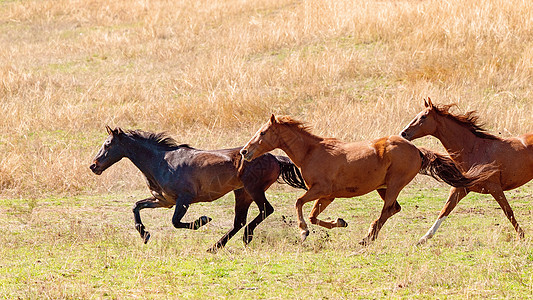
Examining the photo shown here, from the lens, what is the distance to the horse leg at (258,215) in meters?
8.78

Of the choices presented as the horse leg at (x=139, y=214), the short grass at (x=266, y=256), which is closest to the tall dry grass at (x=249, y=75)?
the short grass at (x=266, y=256)

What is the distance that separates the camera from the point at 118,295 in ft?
21.1

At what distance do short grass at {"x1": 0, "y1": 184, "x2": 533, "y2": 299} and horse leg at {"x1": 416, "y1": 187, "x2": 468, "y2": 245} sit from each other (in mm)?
156

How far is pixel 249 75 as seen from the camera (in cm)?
1781

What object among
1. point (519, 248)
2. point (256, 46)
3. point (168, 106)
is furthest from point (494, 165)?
point (256, 46)

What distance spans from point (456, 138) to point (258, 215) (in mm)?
2474

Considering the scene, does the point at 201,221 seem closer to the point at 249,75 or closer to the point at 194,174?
the point at 194,174

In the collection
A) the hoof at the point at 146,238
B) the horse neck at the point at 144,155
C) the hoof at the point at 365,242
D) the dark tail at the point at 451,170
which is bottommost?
the hoof at the point at 365,242

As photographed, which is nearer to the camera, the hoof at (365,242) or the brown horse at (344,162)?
the hoof at (365,242)

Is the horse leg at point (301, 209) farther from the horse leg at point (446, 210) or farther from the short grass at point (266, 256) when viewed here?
the horse leg at point (446, 210)

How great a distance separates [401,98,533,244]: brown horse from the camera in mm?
8969

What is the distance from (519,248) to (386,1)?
13867mm

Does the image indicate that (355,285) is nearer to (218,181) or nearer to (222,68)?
(218,181)

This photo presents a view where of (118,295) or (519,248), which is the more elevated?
(118,295)
